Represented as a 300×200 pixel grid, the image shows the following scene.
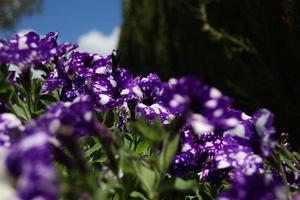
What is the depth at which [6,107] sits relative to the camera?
1.43m

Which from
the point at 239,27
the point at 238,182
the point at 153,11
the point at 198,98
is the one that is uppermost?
the point at 153,11

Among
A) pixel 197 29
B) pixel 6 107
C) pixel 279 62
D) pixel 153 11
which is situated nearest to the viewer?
pixel 6 107

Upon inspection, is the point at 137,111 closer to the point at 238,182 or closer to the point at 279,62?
the point at 238,182

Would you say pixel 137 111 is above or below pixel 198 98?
above

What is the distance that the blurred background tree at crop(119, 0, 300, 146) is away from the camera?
396 cm

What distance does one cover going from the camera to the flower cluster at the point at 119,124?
0.79 metres

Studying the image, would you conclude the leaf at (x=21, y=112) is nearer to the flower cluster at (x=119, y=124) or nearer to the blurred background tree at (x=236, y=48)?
the flower cluster at (x=119, y=124)

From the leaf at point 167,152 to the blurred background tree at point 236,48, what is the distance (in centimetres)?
263

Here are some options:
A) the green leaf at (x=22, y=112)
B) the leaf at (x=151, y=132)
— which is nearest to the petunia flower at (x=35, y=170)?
the leaf at (x=151, y=132)

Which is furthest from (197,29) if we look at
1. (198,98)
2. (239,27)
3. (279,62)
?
(198,98)

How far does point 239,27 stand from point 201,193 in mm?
3341

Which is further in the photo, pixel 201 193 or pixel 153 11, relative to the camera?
pixel 153 11

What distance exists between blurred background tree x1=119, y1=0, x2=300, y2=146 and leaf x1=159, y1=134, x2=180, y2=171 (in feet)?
8.63

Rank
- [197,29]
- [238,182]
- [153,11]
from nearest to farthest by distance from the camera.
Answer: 1. [238,182]
2. [197,29]
3. [153,11]
